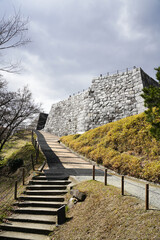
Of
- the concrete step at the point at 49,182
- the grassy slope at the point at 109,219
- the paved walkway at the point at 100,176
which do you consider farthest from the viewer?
the concrete step at the point at 49,182

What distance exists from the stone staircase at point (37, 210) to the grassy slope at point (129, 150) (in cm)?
331

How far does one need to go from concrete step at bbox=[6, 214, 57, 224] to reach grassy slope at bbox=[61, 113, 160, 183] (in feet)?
14.3

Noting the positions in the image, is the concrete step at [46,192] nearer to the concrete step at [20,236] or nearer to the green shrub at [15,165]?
the concrete step at [20,236]

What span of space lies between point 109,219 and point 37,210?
3.17 meters

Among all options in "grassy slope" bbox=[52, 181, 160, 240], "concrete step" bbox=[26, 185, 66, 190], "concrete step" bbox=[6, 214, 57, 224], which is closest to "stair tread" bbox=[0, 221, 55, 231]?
"concrete step" bbox=[6, 214, 57, 224]

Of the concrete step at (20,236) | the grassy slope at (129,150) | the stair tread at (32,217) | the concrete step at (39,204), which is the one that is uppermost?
the grassy slope at (129,150)

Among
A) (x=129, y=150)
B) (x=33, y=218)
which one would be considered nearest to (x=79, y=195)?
(x=33, y=218)

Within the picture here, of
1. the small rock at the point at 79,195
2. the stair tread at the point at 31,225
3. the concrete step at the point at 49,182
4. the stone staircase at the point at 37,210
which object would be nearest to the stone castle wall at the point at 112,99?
the concrete step at the point at 49,182

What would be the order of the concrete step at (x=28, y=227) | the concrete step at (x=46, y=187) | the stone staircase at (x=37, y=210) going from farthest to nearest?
1. the concrete step at (x=46, y=187)
2. the stone staircase at (x=37, y=210)
3. the concrete step at (x=28, y=227)

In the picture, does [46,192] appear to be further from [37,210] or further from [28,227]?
[28,227]

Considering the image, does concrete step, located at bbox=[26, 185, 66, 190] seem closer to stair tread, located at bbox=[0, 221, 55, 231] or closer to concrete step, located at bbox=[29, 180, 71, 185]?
concrete step, located at bbox=[29, 180, 71, 185]

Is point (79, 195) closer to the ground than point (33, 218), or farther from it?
farther from it

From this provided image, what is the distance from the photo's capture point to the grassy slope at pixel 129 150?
750 centimetres

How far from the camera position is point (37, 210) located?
19.9 feet
